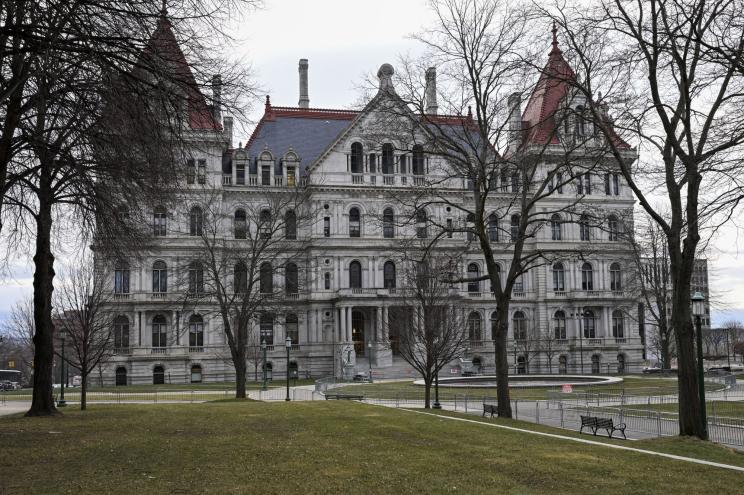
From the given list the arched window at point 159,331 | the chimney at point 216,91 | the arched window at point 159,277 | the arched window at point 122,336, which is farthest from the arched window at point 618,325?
the chimney at point 216,91

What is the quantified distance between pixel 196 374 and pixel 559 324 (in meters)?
32.7

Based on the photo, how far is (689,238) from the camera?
1889cm

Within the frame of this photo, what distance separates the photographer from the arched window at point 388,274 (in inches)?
2662

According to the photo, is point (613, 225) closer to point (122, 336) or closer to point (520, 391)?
point (520, 391)

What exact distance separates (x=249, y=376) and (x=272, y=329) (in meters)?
4.63

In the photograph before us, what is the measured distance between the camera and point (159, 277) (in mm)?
63781

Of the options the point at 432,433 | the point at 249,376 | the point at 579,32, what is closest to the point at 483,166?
the point at 579,32

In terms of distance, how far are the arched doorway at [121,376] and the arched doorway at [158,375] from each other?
A: 2.30m

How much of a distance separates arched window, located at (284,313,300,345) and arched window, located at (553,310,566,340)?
2345 cm

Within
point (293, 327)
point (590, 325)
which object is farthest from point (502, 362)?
point (590, 325)

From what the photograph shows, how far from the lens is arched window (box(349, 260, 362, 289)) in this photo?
6694cm

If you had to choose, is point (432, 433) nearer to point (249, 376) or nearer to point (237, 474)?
point (237, 474)

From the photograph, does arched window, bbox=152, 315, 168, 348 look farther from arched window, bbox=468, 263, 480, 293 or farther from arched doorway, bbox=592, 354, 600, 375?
arched doorway, bbox=592, 354, 600, 375

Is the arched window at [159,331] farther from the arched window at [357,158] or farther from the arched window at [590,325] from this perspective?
the arched window at [590,325]
